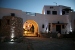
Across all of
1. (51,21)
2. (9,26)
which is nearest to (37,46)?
(9,26)

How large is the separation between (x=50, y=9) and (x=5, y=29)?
1573cm

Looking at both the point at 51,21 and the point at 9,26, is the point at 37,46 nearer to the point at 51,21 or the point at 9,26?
the point at 9,26

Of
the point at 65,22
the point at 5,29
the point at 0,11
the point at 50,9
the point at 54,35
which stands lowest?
the point at 54,35

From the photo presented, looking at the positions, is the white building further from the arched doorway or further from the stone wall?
the stone wall

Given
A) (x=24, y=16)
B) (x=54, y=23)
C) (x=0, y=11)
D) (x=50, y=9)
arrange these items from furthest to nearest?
(x=50, y=9), (x=54, y=23), (x=24, y=16), (x=0, y=11)

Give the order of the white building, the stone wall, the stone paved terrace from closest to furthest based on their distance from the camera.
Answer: the stone paved terrace → the stone wall → the white building

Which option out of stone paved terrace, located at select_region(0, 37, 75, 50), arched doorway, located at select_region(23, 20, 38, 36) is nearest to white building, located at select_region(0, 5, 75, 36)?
arched doorway, located at select_region(23, 20, 38, 36)

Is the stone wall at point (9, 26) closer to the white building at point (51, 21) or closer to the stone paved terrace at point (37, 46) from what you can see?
the stone paved terrace at point (37, 46)

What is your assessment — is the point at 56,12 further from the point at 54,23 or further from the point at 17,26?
the point at 17,26

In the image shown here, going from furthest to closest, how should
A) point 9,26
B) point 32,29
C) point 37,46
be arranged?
1. point 32,29
2. point 9,26
3. point 37,46

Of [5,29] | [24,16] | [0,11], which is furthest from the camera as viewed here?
[24,16]

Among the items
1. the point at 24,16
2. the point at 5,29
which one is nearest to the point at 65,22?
the point at 24,16

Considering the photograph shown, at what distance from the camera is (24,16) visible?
20.4m

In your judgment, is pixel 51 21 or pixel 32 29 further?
pixel 32 29
